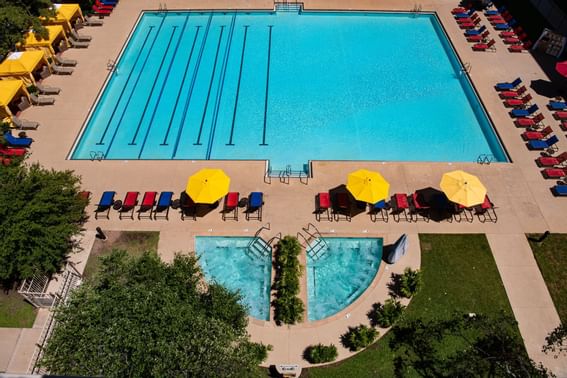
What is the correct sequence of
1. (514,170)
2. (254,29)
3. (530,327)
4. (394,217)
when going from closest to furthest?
(530,327), (394,217), (514,170), (254,29)

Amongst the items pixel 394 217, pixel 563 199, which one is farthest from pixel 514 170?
pixel 394 217

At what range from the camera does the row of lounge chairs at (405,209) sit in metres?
19.6

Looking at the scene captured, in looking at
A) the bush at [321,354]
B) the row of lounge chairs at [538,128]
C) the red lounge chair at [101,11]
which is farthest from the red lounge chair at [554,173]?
the red lounge chair at [101,11]

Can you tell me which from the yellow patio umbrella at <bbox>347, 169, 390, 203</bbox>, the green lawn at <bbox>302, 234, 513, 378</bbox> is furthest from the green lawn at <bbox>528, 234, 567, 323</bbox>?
the yellow patio umbrella at <bbox>347, 169, 390, 203</bbox>

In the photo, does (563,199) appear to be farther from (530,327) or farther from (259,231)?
(259,231)

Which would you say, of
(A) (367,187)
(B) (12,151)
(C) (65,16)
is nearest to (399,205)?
(A) (367,187)

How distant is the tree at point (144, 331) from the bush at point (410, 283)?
309 inches

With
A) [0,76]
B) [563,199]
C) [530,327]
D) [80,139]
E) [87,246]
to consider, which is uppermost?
[0,76]

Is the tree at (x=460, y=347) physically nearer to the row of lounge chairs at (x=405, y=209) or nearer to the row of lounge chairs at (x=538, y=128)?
the row of lounge chairs at (x=405, y=209)

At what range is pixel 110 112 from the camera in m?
26.0

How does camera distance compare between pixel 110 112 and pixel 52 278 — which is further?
pixel 110 112

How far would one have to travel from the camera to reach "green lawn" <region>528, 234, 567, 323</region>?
670 inches

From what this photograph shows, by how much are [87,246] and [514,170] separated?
2351 centimetres

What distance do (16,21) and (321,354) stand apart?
93.7 ft
